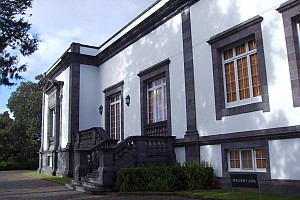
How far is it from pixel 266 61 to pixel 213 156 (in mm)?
3379

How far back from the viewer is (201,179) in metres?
9.78

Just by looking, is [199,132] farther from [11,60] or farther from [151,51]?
[11,60]

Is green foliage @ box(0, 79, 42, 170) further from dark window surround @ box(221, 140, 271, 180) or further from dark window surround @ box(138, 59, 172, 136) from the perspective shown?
dark window surround @ box(221, 140, 271, 180)

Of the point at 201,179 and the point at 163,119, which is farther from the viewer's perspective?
the point at 163,119

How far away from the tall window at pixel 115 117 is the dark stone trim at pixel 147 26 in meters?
2.51

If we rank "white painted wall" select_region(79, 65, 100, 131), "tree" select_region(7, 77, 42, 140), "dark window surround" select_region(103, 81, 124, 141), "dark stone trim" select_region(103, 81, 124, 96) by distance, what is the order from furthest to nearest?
"tree" select_region(7, 77, 42, 140)
"white painted wall" select_region(79, 65, 100, 131)
"dark stone trim" select_region(103, 81, 124, 96)
"dark window surround" select_region(103, 81, 124, 141)

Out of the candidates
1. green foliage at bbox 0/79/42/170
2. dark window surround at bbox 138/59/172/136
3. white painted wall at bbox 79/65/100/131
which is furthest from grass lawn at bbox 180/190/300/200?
green foliage at bbox 0/79/42/170

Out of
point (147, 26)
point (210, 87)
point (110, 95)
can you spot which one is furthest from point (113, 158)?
point (110, 95)

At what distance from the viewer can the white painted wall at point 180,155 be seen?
37.2 feet

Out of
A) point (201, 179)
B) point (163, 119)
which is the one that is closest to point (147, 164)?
point (201, 179)

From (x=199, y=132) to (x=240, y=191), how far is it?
2.52 meters

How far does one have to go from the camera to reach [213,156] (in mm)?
10195

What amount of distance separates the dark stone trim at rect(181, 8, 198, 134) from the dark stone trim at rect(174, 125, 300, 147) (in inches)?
28.1

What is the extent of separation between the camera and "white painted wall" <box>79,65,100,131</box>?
1817 centimetres
